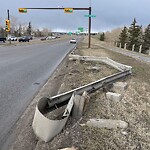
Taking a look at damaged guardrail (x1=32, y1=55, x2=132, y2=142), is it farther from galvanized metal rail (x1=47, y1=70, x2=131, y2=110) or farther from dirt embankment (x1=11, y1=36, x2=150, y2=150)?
dirt embankment (x1=11, y1=36, x2=150, y2=150)

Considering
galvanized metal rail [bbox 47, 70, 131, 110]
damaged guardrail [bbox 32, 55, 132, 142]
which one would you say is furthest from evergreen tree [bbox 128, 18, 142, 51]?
damaged guardrail [bbox 32, 55, 132, 142]

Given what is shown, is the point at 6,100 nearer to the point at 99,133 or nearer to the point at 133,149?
the point at 99,133

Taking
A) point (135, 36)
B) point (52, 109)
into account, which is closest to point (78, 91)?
point (52, 109)

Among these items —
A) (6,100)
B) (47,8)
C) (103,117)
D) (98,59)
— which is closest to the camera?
(103,117)

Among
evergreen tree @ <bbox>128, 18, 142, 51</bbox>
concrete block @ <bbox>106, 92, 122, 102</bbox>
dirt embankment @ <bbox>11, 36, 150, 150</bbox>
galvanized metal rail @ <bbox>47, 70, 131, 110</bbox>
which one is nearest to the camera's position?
dirt embankment @ <bbox>11, 36, 150, 150</bbox>

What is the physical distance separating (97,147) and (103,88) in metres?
3.25

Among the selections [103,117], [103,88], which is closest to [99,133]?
[103,117]

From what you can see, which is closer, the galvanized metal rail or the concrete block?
the galvanized metal rail

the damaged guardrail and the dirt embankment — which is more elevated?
the damaged guardrail

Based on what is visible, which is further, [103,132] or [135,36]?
[135,36]

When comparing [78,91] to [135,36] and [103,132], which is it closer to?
[103,132]

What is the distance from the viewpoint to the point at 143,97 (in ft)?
20.0

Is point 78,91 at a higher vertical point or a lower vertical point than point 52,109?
higher

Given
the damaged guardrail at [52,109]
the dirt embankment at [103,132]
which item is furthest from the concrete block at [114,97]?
the damaged guardrail at [52,109]
